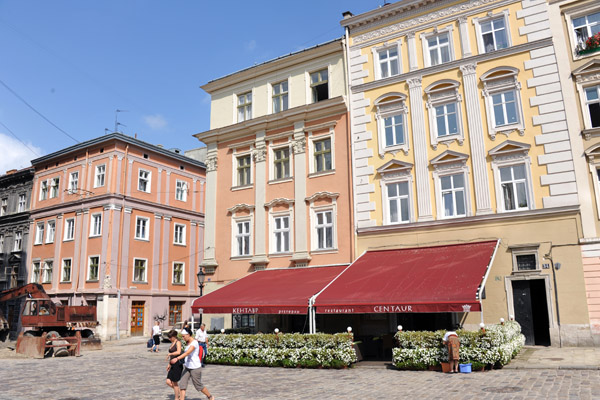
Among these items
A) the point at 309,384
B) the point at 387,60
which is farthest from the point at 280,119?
the point at 309,384

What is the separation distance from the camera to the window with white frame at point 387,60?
76.2 feet

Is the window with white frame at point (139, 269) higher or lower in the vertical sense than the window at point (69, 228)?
lower

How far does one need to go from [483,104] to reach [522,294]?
26.1 feet

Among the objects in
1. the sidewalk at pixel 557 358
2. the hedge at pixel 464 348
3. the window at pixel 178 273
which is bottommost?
the sidewalk at pixel 557 358

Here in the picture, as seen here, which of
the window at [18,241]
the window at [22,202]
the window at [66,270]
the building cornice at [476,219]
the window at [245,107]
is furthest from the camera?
the window at [22,202]

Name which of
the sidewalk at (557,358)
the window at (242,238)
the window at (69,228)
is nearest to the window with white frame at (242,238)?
the window at (242,238)

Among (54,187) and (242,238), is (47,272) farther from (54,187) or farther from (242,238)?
(242,238)

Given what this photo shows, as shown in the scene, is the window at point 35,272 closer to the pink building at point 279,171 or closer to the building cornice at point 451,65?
the pink building at point 279,171

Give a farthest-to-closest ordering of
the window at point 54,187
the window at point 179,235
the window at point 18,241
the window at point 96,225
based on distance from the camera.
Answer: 1. the window at point 18,241
2. the window at point 179,235
3. the window at point 54,187
4. the window at point 96,225

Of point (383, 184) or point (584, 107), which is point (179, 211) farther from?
point (584, 107)

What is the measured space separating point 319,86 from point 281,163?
14.6ft

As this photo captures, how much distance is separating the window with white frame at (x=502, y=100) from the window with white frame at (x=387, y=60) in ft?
14.0

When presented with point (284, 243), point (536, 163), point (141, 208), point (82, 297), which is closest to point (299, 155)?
point (284, 243)

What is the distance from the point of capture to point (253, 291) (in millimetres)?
20312
